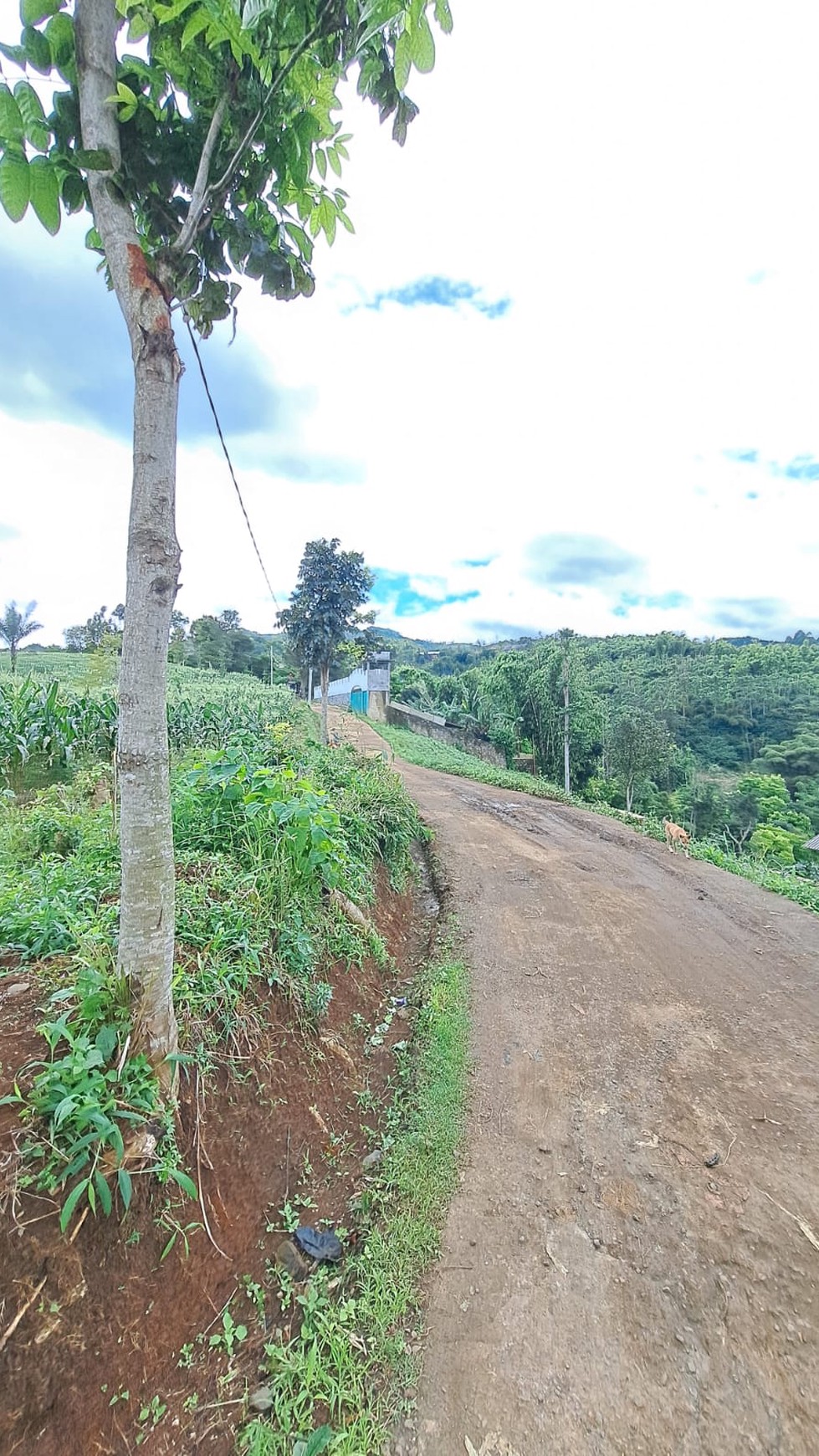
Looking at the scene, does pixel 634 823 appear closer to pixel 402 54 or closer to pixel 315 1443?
pixel 315 1443

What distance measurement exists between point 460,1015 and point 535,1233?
143cm

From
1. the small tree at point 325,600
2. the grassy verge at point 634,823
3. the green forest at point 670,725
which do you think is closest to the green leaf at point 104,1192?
the grassy verge at point 634,823

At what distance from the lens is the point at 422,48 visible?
1.49 metres

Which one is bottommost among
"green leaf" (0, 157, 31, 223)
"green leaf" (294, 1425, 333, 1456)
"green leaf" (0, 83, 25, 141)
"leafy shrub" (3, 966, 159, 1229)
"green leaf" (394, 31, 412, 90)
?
"green leaf" (294, 1425, 333, 1456)

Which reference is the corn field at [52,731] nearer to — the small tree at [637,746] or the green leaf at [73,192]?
the green leaf at [73,192]

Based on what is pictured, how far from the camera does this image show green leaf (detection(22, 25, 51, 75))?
1674 mm

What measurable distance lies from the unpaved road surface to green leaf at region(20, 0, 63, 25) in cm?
424

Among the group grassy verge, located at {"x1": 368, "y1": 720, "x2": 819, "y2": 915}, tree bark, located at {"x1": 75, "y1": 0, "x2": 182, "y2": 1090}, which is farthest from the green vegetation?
grassy verge, located at {"x1": 368, "y1": 720, "x2": 819, "y2": 915}

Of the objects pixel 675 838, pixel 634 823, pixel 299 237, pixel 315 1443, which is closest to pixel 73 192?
pixel 299 237

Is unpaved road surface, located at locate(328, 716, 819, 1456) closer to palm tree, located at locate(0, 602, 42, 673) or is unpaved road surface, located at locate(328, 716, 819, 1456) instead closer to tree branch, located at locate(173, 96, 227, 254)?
tree branch, located at locate(173, 96, 227, 254)

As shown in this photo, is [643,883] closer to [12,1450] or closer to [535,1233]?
[535,1233]

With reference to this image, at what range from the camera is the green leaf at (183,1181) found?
184cm

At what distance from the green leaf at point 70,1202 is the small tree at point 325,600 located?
1179 cm

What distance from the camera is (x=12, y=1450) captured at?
1300mm
